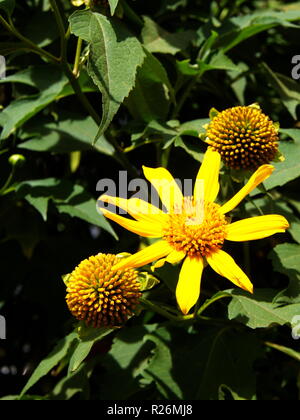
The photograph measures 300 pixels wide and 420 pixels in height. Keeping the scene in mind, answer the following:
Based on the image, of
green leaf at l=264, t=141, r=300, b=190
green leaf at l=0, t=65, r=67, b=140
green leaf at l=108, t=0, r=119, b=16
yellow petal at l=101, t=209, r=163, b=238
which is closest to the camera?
green leaf at l=108, t=0, r=119, b=16

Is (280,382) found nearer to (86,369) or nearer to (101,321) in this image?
(86,369)

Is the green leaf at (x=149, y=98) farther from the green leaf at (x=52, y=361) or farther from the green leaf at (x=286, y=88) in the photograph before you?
the green leaf at (x=52, y=361)

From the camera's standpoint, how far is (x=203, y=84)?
1857mm

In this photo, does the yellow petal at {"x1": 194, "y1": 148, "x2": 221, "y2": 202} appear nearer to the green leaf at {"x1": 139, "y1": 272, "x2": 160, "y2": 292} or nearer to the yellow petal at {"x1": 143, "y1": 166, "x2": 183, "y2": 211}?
the yellow petal at {"x1": 143, "y1": 166, "x2": 183, "y2": 211}

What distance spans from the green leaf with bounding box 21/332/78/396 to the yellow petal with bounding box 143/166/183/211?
34cm

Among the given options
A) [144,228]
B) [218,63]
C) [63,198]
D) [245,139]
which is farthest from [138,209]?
[218,63]

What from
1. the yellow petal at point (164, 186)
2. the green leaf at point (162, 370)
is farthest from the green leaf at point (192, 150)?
the green leaf at point (162, 370)

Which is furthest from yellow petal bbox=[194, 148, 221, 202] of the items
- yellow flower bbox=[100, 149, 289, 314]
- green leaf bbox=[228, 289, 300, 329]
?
green leaf bbox=[228, 289, 300, 329]

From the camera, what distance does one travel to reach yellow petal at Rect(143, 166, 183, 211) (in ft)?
4.57

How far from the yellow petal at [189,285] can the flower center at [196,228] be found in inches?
1.0

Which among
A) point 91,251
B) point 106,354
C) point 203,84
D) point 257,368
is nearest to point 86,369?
point 106,354

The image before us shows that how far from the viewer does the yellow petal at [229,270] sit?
47.9 inches

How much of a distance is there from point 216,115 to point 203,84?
1.54 ft

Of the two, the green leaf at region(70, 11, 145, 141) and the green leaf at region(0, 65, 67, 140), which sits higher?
the green leaf at region(70, 11, 145, 141)
